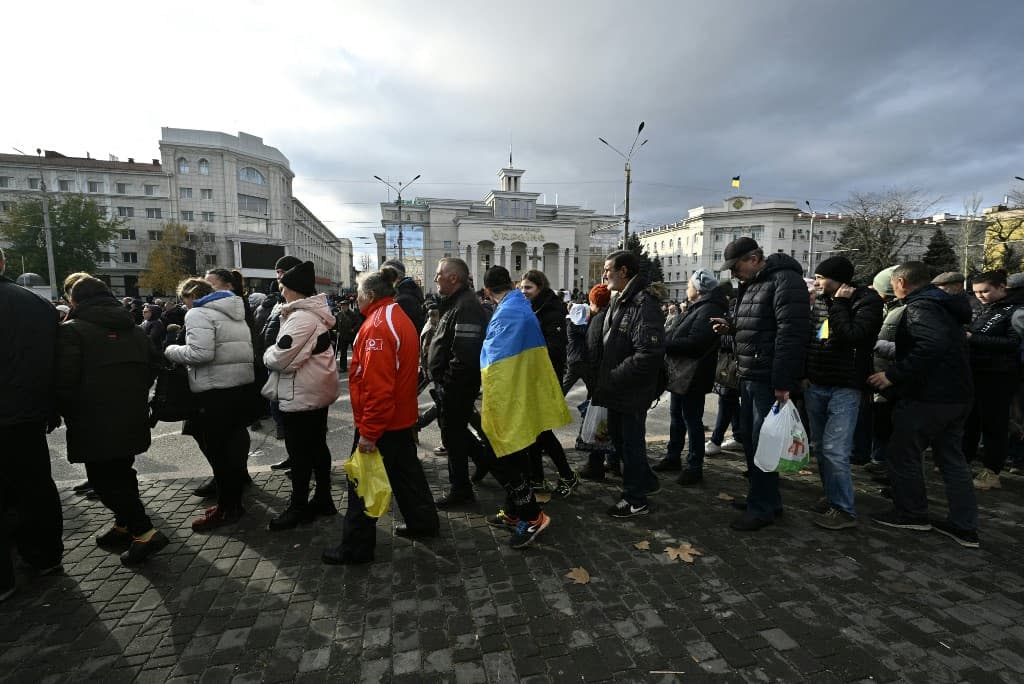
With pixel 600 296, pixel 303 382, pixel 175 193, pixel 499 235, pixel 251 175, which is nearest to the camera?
pixel 303 382

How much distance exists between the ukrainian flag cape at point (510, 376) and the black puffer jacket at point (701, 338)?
2.02 m

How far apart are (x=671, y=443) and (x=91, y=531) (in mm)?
5367

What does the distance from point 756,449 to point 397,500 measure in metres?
2.78

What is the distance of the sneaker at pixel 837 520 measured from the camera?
3813 mm

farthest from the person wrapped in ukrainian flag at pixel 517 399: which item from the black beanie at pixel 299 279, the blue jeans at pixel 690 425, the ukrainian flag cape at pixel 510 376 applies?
the blue jeans at pixel 690 425

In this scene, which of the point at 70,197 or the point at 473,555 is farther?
the point at 70,197

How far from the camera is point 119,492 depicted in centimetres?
343

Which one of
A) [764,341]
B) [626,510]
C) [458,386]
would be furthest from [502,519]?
[764,341]

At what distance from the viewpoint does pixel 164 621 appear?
9.11 ft

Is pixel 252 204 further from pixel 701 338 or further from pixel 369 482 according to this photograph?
pixel 369 482

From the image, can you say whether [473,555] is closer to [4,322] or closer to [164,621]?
[164,621]

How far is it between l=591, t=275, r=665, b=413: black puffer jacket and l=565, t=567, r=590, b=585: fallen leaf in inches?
50.3

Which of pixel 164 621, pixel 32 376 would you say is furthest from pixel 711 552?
pixel 32 376

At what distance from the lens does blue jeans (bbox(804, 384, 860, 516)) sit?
3760 millimetres
